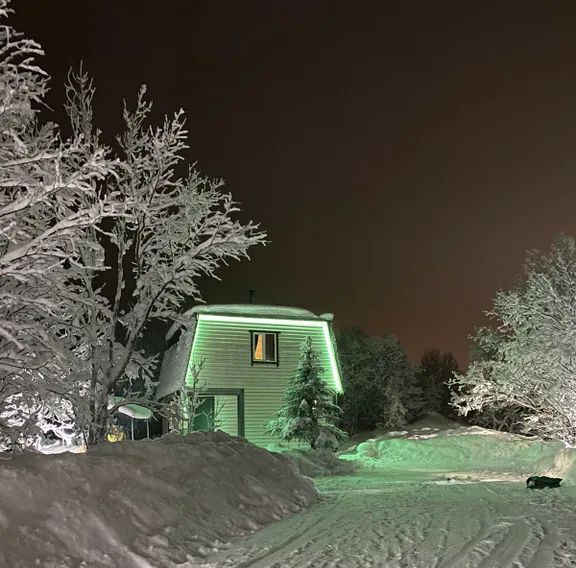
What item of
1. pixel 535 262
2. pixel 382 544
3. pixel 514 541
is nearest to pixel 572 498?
pixel 514 541

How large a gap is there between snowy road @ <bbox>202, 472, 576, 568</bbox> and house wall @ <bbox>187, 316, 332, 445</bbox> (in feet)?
50.3

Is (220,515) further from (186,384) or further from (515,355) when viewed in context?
(515,355)

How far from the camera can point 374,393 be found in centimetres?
4659

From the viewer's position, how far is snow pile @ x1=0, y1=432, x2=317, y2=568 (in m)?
6.43

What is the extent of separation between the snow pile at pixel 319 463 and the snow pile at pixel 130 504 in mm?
9281

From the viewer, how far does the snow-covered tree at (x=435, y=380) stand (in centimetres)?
5255

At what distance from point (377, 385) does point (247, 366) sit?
21.4 metres

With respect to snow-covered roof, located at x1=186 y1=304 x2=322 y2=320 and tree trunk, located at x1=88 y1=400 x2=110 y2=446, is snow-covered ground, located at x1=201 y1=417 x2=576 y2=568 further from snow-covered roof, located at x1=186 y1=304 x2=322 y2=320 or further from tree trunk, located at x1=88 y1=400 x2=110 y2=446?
snow-covered roof, located at x1=186 y1=304 x2=322 y2=320

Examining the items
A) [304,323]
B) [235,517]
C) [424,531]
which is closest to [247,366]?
[304,323]

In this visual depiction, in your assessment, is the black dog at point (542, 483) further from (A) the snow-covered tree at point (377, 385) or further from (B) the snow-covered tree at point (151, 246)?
(A) the snow-covered tree at point (377, 385)

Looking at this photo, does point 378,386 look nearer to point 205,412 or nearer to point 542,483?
point 205,412

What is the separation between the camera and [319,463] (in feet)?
68.8

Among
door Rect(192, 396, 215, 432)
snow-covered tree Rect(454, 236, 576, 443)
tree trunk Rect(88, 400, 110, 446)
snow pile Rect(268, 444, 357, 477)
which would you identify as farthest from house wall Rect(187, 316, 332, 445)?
tree trunk Rect(88, 400, 110, 446)

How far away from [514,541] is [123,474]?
486cm
